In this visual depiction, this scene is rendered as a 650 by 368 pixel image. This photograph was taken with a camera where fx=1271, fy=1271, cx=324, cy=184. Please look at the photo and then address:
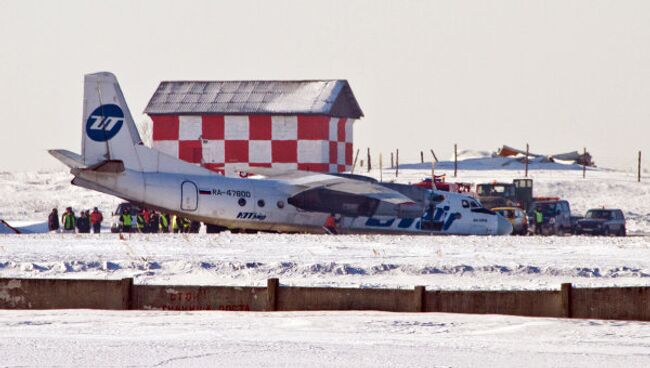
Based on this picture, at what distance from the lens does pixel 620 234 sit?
55.0 metres

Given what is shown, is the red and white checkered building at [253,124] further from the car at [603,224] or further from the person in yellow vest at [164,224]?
the person in yellow vest at [164,224]

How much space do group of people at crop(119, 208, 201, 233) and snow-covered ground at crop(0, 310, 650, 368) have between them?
88.9ft

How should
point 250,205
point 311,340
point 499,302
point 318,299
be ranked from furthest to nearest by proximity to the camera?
1. point 250,205
2. point 318,299
3. point 499,302
4. point 311,340

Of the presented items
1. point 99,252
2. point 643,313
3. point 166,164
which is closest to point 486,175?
point 166,164

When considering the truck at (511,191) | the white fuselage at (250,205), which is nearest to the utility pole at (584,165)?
the truck at (511,191)

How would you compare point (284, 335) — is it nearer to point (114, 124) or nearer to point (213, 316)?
point (213, 316)

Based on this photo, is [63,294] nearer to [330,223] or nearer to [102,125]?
[102,125]

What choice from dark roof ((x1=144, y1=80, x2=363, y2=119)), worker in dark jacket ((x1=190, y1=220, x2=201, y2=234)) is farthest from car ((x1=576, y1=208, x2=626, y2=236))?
worker in dark jacket ((x1=190, y1=220, x2=201, y2=234))

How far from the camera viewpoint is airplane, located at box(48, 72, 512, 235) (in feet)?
131

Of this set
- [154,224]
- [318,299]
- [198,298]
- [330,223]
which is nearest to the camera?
[318,299]

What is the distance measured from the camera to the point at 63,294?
21188mm

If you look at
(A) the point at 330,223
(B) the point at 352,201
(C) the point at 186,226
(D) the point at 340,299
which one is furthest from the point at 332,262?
(C) the point at 186,226

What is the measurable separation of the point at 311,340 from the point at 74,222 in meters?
34.5

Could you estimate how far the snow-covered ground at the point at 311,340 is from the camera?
15.7m
